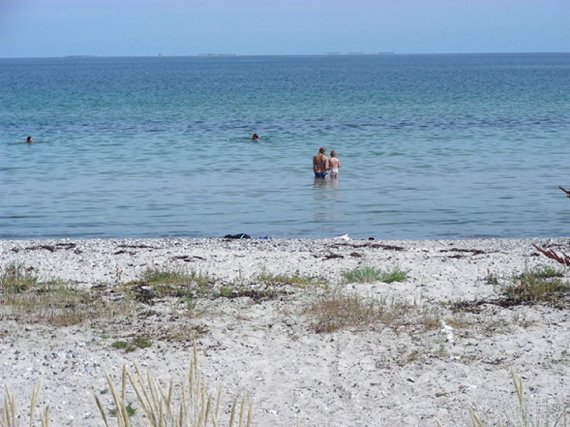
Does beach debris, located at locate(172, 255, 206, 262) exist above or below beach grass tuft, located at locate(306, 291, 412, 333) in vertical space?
below

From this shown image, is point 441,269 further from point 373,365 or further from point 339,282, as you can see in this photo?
point 373,365

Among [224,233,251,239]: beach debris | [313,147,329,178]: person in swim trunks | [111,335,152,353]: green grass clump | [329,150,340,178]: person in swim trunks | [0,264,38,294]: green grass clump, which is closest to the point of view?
[111,335,152,353]: green grass clump

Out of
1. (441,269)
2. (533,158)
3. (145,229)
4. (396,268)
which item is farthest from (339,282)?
(533,158)

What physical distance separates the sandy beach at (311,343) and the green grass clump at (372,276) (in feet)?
0.23

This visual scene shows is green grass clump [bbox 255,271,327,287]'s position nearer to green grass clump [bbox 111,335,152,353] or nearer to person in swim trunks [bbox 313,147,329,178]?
green grass clump [bbox 111,335,152,353]

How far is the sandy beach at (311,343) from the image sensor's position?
24.1 feet

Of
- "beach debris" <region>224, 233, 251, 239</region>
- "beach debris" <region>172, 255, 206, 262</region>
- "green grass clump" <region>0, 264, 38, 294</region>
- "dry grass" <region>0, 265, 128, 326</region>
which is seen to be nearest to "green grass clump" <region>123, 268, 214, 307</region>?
"dry grass" <region>0, 265, 128, 326</region>

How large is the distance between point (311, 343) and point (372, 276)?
2669 mm

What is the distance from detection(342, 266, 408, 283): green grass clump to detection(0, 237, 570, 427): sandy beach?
7cm

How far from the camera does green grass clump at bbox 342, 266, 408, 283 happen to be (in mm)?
11172

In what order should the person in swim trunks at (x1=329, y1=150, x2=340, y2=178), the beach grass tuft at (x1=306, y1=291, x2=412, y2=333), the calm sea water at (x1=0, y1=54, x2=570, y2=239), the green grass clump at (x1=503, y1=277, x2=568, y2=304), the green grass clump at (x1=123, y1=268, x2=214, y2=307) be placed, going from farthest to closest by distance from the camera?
1. the person in swim trunks at (x1=329, y1=150, x2=340, y2=178)
2. the calm sea water at (x1=0, y1=54, x2=570, y2=239)
3. the green grass clump at (x1=123, y1=268, x2=214, y2=307)
4. the green grass clump at (x1=503, y1=277, x2=568, y2=304)
5. the beach grass tuft at (x1=306, y1=291, x2=412, y2=333)

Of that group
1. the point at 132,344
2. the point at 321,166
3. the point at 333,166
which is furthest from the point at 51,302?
the point at 333,166

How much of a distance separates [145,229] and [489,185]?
10026 millimetres

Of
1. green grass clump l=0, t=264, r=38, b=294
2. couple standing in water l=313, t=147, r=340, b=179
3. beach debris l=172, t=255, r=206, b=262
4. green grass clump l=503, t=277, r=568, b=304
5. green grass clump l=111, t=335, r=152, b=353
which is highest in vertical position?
green grass clump l=111, t=335, r=152, b=353
